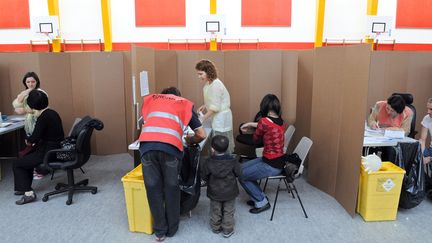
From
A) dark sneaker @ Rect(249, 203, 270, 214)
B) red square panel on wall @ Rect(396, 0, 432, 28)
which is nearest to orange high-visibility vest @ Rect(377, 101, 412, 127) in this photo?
dark sneaker @ Rect(249, 203, 270, 214)

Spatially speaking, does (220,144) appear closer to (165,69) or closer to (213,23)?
(165,69)

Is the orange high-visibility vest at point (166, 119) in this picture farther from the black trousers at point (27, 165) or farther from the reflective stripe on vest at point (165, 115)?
the black trousers at point (27, 165)

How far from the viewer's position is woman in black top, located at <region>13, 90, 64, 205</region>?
314 cm

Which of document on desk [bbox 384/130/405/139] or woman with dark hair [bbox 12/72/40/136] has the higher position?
woman with dark hair [bbox 12/72/40/136]

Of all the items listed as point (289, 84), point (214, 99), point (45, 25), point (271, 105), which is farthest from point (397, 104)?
point (45, 25)

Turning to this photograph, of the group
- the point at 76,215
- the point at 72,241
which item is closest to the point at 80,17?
the point at 76,215

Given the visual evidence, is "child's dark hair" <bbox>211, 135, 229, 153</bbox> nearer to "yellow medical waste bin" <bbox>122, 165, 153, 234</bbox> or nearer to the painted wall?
"yellow medical waste bin" <bbox>122, 165, 153, 234</bbox>

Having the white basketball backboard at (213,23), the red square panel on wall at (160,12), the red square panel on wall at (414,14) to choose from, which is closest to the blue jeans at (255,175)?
the white basketball backboard at (213,23)

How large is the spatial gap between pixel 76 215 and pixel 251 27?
5.23 m

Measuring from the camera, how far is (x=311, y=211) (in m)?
3.10

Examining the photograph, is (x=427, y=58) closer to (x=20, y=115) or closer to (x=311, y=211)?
(x=311, y=211)

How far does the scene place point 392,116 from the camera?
11.2ft

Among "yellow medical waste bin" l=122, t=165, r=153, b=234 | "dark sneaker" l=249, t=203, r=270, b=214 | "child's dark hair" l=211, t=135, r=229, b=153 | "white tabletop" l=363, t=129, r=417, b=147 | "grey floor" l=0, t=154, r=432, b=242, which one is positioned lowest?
"grey floor" l=0, t=154, r=432, b=242

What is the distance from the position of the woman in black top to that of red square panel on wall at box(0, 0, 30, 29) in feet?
14.9
